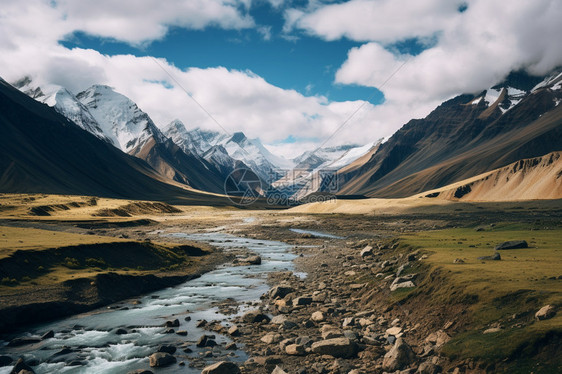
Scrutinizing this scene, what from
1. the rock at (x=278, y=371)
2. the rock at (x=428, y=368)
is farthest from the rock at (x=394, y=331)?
the rock at (x=278, y=371)

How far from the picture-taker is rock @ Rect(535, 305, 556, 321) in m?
17.5

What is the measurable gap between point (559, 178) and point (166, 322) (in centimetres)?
20165

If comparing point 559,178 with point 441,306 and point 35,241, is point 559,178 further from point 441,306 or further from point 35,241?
point 35,241

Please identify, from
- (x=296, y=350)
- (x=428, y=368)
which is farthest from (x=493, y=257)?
(x=296, y=350)

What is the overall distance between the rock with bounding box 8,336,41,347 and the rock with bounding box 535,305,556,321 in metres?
28.5

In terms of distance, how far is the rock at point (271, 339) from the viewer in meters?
23.3

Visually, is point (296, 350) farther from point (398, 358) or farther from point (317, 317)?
point (317, 317)

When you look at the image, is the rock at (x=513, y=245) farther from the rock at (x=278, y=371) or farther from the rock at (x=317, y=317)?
the rock at (x=278, y=371)

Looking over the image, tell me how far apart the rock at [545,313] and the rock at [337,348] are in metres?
8.92

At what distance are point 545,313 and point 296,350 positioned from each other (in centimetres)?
1226

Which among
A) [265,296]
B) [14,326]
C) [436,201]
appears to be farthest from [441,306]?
[436,201]

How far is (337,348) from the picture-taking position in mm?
20734

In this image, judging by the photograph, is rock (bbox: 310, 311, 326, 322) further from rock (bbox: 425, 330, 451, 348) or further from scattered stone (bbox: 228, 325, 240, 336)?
rock (bbox: 425, 330, 451, 348)

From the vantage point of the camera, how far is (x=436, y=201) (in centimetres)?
14988
